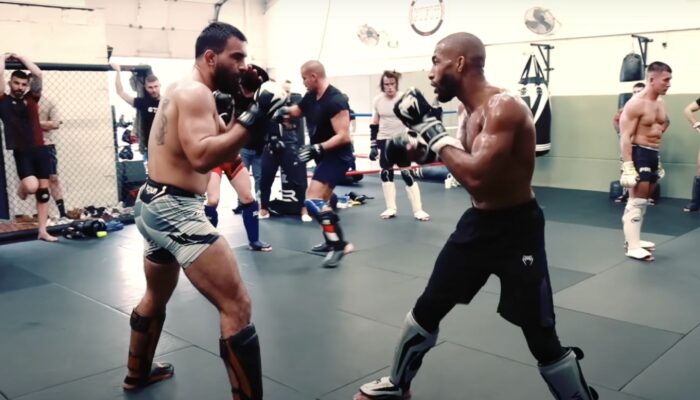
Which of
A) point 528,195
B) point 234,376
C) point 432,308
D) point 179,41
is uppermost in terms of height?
point 179,41

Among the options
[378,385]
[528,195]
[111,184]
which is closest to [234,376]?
[378,385]

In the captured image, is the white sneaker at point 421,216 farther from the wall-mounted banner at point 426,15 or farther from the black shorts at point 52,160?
the wall-mounted banner at point 426,15

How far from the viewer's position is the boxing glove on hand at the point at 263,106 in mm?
2068

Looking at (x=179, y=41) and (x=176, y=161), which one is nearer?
(x=176, y=161)

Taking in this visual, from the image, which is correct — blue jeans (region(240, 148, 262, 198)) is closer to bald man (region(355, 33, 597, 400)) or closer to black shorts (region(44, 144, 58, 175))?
black shorts (region(44, 144, 58, 175))

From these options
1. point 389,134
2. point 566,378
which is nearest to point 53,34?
point 389,134

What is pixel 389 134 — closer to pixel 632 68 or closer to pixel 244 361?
pixel 632 68

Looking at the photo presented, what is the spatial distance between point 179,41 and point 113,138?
6205mm

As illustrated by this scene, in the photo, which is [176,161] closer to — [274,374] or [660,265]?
[274,374]

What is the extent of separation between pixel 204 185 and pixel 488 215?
3.61 ft

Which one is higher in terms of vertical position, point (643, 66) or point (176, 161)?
point (643, 66)

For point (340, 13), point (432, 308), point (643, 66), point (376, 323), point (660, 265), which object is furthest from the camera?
point (340, 13)

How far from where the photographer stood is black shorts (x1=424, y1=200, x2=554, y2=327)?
2.04m

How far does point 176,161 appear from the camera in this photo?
227cm
